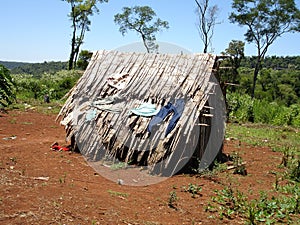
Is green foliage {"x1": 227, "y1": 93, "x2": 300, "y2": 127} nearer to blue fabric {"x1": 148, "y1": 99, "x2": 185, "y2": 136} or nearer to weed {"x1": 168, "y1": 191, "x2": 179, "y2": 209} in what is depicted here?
blue fabric {"x1": 148, "y1": 99, "x2": 185, "y2": 136}

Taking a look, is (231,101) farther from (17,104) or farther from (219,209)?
(219,209)

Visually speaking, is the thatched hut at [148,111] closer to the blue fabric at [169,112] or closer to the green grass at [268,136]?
the blue fabric at [169,112]

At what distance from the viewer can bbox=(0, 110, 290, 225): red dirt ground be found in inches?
150

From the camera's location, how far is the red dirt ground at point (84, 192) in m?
3.80

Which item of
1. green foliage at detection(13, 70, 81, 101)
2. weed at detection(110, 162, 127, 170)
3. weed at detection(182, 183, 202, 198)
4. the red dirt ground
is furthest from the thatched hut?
green foliage at detection(13, 70, 81, 101)

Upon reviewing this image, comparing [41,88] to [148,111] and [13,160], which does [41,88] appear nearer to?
[13,160]

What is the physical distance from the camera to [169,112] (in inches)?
246

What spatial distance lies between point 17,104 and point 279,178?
427 inches

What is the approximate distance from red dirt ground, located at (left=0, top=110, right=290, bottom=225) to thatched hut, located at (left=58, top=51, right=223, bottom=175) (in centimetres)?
46

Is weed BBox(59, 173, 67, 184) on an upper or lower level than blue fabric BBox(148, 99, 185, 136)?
lower

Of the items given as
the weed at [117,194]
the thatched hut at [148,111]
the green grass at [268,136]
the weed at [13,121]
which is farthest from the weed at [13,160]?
the green grass at [268,136]

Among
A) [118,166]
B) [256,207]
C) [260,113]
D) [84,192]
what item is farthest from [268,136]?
[84,192]

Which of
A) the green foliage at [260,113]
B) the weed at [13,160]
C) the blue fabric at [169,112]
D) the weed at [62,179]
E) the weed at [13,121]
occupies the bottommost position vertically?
the weed at [62,179]

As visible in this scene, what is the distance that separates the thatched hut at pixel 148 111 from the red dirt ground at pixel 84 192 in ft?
1.51
